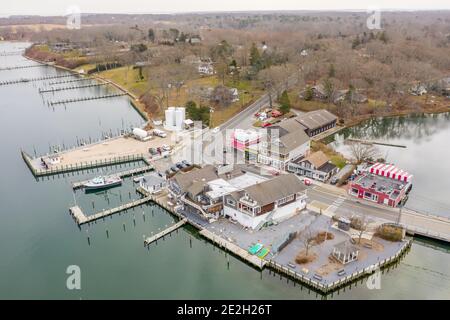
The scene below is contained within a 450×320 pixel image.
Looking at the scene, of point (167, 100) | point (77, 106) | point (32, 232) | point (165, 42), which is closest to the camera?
point (32, 232)

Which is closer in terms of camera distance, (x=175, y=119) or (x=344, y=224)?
(x=344, y=224)

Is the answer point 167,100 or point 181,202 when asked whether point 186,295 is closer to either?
point 181,202

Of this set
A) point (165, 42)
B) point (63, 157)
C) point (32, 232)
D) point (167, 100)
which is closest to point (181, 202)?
point (32, 232)

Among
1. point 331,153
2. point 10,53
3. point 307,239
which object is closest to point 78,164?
point 307,239

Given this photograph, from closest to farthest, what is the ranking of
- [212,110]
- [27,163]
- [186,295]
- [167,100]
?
1. [186,295]
2. [27,163]
3. [212,110]
4. [167,100]

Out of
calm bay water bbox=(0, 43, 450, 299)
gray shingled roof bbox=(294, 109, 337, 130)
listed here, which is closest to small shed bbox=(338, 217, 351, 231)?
calm bay water bbox=(0, 43, 450, 299)

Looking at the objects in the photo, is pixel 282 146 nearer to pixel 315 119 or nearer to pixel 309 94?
pixel 315 119
